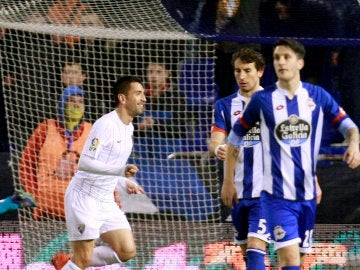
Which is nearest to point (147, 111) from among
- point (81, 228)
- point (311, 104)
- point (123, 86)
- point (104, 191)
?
point (123, 86)

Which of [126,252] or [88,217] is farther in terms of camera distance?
[126,252]

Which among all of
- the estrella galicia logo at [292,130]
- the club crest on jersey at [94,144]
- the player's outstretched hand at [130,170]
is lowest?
the player's outstretched hand at [130,170]

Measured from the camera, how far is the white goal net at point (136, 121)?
32.9 feet

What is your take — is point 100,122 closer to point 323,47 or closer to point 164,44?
point 164,44

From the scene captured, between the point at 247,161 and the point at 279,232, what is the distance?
4.03 ft

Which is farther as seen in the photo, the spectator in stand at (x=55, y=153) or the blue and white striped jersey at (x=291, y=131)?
the spectator in stand at (x=55, y=153)

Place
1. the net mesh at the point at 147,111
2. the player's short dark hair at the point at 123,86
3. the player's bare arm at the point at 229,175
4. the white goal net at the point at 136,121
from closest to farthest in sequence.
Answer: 1. the player's bare arm at the point at 229,175
2. the player's short dark hair at the point at 123,86
3. the net mesh at the point at 147,111
4. the white goal net at the point at 136,121

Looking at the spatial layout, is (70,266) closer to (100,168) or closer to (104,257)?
(104,257)

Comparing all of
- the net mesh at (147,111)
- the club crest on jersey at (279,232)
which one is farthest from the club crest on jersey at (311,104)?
the net mesh at (147,111)

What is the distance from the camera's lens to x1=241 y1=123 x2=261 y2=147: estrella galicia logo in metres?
8.50

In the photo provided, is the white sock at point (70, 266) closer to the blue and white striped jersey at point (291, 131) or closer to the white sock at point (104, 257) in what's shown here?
the white sock at point (104, 257)

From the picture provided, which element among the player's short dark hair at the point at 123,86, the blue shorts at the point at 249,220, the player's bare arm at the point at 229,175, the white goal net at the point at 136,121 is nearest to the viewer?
the player's bare arm at the point at 229,175

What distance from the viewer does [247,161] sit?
8.55m

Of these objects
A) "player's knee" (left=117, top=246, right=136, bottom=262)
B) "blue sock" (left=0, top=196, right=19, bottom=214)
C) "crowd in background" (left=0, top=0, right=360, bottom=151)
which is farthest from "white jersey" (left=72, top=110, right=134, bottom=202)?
"crowd in background" (left=0, top=0, right=360, bottom=151)
